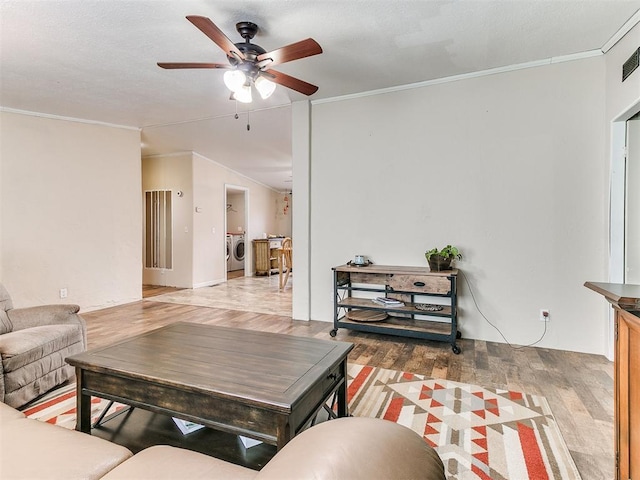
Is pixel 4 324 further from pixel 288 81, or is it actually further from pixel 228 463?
pixel 288 81

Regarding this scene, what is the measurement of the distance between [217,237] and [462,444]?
6.32 metres

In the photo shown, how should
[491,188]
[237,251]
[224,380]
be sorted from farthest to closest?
[237,251]
[491,188]
[224,380]

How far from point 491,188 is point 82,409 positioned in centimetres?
359

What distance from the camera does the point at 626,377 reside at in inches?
46.8

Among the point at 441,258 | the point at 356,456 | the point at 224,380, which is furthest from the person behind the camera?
the point at 441,258

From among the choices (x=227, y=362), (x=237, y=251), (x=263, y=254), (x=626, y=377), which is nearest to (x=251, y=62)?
(x=227, y=362)

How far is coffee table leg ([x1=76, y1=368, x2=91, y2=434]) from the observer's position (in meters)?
1.58

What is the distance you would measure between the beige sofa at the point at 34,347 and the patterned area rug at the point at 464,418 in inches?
4.5

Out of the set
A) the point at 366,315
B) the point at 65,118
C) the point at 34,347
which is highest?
the point at 65,118

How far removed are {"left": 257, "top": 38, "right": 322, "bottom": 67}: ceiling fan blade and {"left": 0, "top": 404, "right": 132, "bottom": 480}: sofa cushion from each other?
2.18 m

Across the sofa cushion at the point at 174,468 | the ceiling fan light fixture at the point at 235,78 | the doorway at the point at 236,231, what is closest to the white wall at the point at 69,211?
the doorway at the point at 236,231

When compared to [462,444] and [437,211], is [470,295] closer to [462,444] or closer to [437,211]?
[437,211]

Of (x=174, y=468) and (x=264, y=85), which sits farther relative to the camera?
(x=264, y=85)

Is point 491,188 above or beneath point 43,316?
above
